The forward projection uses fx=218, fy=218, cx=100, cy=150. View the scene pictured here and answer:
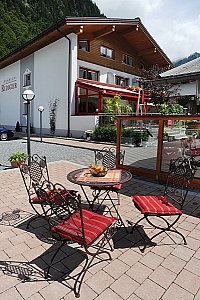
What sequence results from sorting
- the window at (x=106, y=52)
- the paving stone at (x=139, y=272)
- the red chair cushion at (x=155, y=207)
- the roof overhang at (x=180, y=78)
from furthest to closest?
the window at (x=106, y=52) → the roof overhang at (x=180, y=78) → the red chair cushion at (x=155, y=207) → the paving stone at (x=139, y=272)

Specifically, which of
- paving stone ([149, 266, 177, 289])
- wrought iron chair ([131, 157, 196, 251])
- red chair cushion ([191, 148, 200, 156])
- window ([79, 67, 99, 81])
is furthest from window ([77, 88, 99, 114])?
paving stone ([149, 266, 177, 289])

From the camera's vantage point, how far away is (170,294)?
1994 millimetres

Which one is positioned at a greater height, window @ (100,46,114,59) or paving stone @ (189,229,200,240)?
window @ (100,46,114,59)

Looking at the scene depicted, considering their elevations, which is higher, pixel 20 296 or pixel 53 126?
pixel 53 126

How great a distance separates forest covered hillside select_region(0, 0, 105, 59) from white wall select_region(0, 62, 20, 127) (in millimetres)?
6542

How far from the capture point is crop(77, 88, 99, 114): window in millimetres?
15116

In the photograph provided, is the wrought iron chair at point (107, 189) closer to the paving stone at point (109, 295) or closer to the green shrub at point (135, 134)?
the paving stone at point (109, 295)

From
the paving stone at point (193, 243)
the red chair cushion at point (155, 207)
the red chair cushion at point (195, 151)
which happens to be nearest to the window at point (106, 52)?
the red chair cushion at point (195, 151)

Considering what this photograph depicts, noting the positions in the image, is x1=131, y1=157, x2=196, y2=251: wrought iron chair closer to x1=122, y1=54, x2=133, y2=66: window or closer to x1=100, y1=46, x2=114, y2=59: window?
x1=100, y1=46, x2=114, y2=59: window

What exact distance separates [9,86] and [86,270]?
23680 mm

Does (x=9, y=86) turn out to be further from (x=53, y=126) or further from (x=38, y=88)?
(x=53, y=126)

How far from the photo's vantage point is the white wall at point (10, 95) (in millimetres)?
21188

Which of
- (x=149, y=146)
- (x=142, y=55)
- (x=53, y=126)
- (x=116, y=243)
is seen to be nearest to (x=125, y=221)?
A: (x=116, y=243)

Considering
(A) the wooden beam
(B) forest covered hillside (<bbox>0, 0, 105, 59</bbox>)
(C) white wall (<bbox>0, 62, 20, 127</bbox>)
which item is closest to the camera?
(A) the wooden beam
